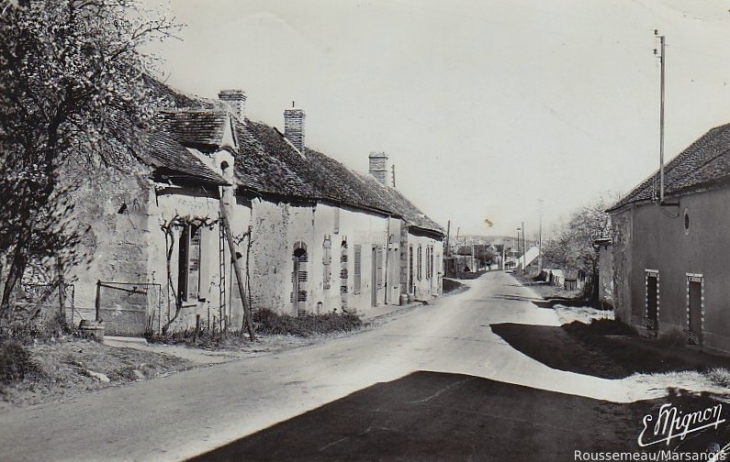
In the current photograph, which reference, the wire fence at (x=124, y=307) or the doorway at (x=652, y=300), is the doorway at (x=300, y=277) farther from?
the doorway at (x=652, y=300)

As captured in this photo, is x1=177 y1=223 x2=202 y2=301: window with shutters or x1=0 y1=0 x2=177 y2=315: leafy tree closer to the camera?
x1=0 y1=0 x2=177 y2=315: leafy tree

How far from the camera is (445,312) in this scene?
92.3ft

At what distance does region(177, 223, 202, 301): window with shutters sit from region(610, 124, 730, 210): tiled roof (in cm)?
1201

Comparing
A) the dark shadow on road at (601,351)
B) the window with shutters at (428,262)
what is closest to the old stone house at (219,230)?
the dark shadow on road at (601,351)

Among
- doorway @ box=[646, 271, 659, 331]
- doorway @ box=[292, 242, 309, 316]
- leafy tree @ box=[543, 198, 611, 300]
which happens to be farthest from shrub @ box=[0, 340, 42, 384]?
leafy tree @ box=[543, 198, 611, 300]

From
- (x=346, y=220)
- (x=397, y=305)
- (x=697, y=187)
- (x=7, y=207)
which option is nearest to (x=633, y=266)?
(x=697, y=187)

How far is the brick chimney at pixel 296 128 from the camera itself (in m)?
28.2

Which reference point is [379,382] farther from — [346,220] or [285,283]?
[346,220]

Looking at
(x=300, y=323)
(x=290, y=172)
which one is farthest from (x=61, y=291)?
(x=290, y=172)

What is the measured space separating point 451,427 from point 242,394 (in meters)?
3.37

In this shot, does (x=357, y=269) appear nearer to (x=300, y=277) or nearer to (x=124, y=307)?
(x=300, y=277)

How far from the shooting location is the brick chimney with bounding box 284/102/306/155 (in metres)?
28.2

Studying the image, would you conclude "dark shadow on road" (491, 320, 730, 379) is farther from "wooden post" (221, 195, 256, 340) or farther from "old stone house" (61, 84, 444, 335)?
"wooden post" (221, 195, 256, 340)

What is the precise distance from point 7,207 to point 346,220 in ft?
51.0
